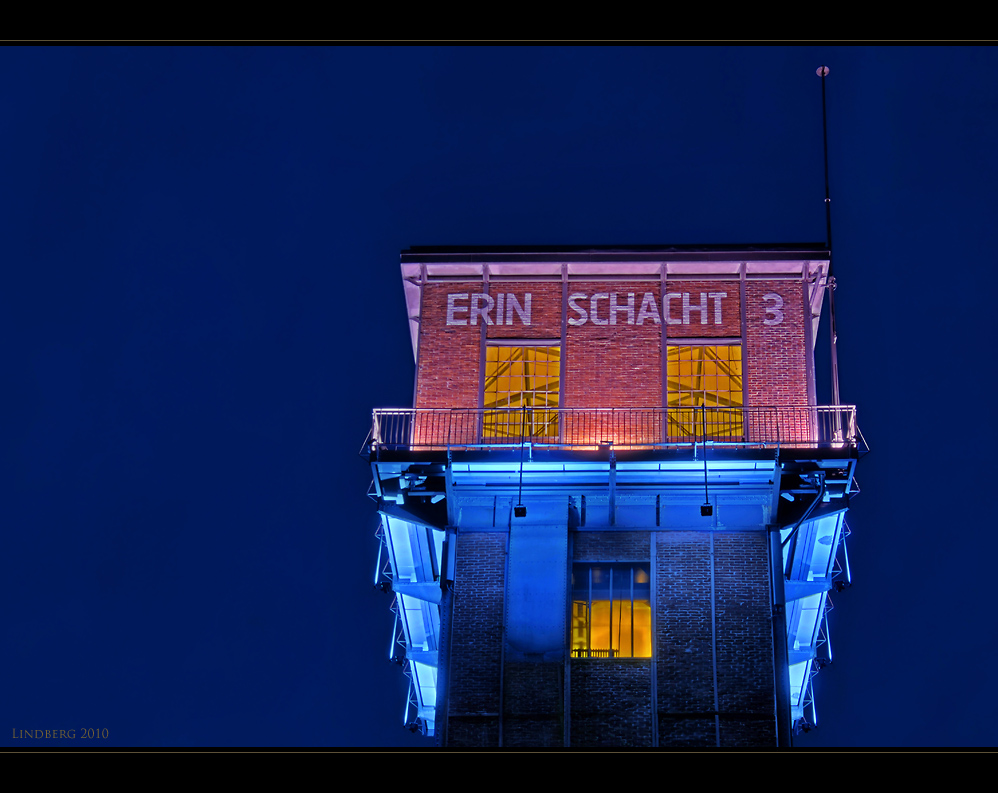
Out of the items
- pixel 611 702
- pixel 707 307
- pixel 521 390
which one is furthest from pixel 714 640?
pixel 707 307

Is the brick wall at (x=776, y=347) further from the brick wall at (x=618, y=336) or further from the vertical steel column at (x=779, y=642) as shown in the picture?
the vertical steel column at (x=779, y=642)

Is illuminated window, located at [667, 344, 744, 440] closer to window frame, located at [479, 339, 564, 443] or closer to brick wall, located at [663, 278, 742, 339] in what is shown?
brick wall, located at [663, 278, 742, 339]

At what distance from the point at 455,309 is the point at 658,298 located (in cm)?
A: 489

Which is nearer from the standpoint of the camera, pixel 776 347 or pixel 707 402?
pixel 707 402

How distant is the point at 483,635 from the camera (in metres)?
25.5

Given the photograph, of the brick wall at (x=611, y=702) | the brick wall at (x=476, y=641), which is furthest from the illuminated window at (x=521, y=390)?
the brick wall at (x=611, y=702)

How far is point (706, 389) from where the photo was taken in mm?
27703

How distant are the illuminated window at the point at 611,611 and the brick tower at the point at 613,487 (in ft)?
0.16

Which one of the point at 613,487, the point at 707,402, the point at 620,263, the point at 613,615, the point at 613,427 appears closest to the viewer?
the point at 613,615

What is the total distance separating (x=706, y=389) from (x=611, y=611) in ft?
18.8

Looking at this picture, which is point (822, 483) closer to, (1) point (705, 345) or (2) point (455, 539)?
(1) point (705, 345)

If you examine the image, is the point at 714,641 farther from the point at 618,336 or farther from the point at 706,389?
the point at 618,336

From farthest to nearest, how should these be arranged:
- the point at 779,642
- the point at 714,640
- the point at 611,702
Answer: the point at 714,640
the point at 779,642
the point at 611,702

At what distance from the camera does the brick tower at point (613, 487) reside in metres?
24.8
